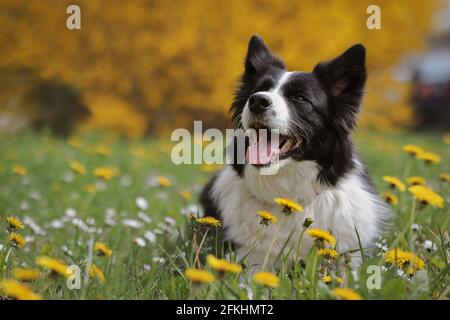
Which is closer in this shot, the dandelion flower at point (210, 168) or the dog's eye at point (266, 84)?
the dog's eye at point (266, 84)

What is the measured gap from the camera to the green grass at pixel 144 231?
201 centimetres

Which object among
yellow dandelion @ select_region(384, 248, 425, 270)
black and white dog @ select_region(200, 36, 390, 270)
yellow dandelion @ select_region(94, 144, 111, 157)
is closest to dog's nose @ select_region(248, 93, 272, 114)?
black and white dog @ select_region(200, 36, 390, 270)

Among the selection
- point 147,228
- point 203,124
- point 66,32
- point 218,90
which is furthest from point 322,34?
point 147,228

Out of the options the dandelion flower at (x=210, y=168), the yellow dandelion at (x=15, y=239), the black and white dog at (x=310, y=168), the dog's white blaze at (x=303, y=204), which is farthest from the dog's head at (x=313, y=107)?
the dandelion flower at (x=210, y=168)

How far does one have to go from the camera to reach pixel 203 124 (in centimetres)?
1119

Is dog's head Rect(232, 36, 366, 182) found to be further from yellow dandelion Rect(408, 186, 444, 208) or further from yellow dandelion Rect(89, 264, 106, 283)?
yellow dandelion Rect(89, 264, 106, 283)

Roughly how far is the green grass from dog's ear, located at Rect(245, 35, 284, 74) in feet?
3.39

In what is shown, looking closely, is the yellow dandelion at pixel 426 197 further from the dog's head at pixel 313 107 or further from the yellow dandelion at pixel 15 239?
the yellow dandelion at pixel 15 239

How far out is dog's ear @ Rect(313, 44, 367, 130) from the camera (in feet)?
9.80

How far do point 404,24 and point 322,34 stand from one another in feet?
7.94

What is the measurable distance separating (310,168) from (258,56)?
81cm

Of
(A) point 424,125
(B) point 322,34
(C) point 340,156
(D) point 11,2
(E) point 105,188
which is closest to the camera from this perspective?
(C) point 340,156

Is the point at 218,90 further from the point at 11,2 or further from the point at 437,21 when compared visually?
the point at 437,21

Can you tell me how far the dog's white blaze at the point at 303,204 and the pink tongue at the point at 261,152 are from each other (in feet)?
0.32
